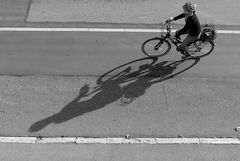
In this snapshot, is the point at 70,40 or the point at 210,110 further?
the point at 70,40

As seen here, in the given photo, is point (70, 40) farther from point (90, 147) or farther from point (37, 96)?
point (90, 147)

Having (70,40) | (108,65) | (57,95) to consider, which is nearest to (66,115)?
(57,95)

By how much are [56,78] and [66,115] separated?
5.05 ft

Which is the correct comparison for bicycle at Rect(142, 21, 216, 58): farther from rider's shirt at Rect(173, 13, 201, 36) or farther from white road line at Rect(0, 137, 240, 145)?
white road line at Rect(0, 137, 240, 145)

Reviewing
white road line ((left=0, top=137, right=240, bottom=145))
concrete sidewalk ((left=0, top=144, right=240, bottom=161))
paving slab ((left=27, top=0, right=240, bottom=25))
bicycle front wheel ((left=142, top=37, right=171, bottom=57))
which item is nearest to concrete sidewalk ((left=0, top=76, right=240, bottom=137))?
white road line ((left=0, top=137, right=240, bottom=145))

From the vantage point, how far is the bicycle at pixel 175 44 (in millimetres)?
10174

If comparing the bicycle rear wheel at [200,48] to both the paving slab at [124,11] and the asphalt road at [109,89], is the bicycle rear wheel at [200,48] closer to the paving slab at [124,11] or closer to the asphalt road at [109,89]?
the asphalt road at [109,89]

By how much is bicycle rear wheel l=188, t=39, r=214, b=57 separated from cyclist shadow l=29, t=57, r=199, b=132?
21 cm

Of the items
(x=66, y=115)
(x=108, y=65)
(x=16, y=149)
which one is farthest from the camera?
(x=108, y=65)

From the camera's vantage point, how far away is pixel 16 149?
766cm

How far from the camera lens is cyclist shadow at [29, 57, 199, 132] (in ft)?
28.6


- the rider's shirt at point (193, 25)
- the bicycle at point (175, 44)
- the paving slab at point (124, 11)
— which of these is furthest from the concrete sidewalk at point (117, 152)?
the paving slab at point (124, 11)

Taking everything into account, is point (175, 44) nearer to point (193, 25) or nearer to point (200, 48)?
point (200, 48)

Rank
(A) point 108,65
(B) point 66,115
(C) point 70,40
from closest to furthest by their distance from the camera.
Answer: (B) point 66,115
(A) point 108,65
(C) point 70,40
